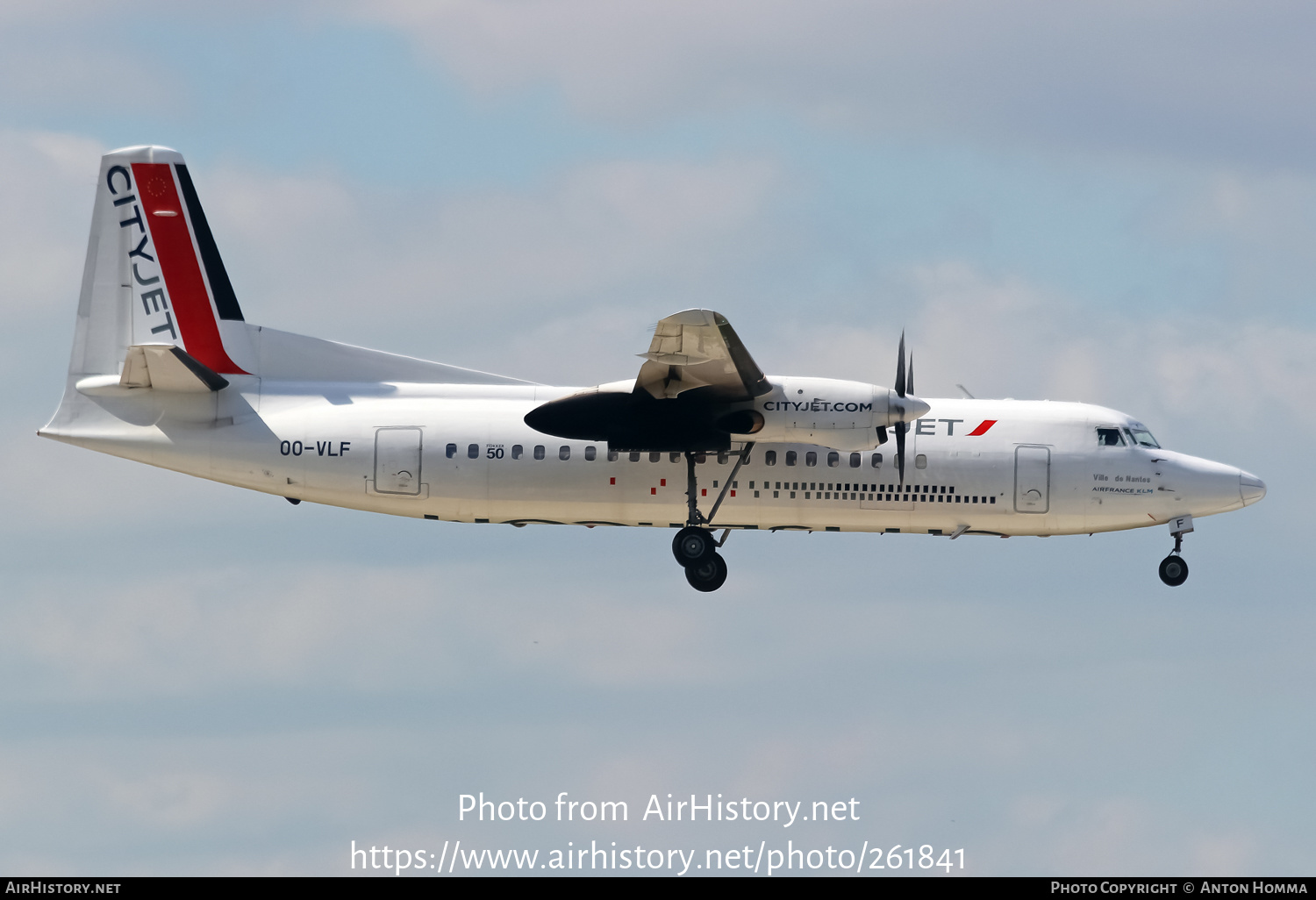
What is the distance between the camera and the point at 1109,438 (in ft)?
102

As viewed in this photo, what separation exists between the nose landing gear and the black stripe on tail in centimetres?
1816

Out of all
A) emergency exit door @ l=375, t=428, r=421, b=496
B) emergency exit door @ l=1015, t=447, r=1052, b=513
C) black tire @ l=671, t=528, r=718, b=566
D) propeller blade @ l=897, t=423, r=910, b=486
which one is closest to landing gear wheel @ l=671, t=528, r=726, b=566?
black tire @ l=671, t=528, r=718, b=566

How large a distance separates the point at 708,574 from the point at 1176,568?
873 centimetres

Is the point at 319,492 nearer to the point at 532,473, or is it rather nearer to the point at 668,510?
the point at 532,473

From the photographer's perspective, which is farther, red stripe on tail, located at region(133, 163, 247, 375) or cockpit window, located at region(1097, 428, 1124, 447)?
red stripe on tail, located at region(133, 163, 247, 375)

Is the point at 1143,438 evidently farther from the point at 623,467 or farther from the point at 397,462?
the point at 397,462

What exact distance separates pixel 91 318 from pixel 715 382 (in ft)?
41.0

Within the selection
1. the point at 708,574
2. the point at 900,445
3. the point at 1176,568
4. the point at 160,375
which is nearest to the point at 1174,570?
the point at 1176,568

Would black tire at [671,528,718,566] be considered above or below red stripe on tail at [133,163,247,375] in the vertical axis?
below

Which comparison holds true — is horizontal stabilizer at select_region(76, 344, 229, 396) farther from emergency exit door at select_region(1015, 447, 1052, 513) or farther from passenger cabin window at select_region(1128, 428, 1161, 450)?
passenger cabin window at select_region(1128, 428, 1161, 450)

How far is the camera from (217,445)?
3084 centimetres

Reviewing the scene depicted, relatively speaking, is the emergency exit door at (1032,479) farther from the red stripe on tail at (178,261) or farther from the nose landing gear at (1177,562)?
the red stripe on tail at (178,261)

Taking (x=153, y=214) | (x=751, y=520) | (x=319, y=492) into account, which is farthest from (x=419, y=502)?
(x=153, y=214)

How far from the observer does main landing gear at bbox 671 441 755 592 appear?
3027 centimetres
